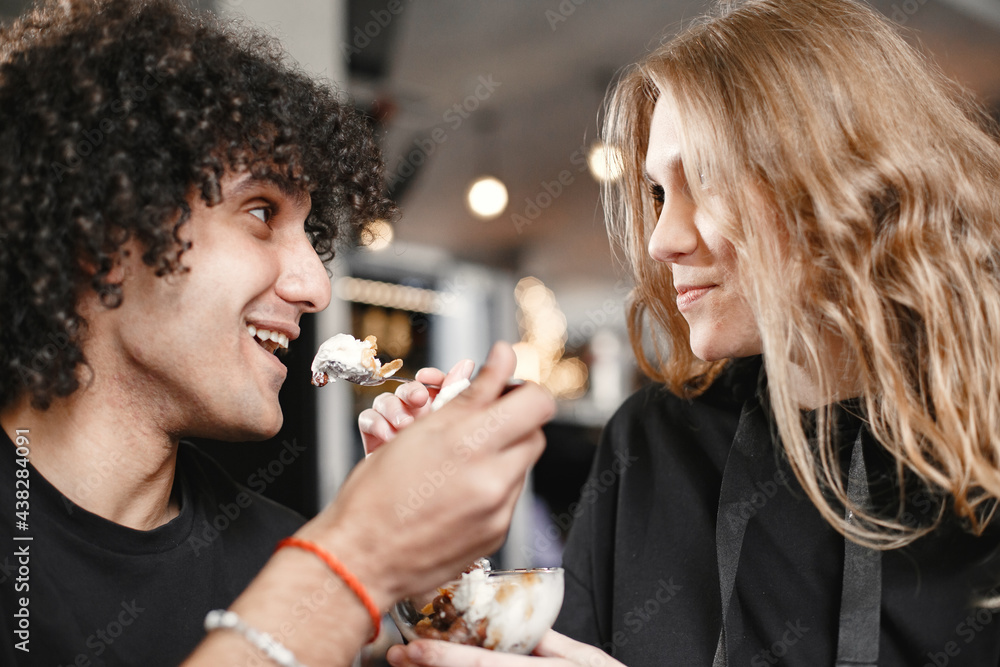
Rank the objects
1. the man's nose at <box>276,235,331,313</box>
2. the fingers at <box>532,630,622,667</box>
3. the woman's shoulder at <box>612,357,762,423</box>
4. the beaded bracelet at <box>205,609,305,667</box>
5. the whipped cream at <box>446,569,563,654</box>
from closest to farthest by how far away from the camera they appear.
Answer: the beaded bracelet at <box>205,609,305,667</box> → the whipped cream at <box>446,569,563,654</box> → the fingers at <box>532,630,622,667</box> → the man's nose at <box>276,235,331,313</box> → the woman's shoulder at <box>612,357,762,423</box>

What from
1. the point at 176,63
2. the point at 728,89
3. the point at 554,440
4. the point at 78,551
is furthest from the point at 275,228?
the point at 554,440

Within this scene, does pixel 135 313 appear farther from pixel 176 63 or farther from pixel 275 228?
pixel 176 63

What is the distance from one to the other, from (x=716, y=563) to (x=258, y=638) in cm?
93

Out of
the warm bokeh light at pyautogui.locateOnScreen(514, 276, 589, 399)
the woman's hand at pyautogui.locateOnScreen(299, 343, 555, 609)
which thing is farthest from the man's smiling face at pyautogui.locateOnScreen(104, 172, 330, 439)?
the warm bokeh light at pyautogui.locateOnScreen(514, 276, 589, 399)

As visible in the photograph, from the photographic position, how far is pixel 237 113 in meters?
1.26

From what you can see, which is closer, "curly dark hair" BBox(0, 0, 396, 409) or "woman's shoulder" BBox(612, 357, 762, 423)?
"curly dark hair" BBox(0, 0, 396, 409)

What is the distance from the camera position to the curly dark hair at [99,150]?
1.14m

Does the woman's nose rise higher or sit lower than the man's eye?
higher

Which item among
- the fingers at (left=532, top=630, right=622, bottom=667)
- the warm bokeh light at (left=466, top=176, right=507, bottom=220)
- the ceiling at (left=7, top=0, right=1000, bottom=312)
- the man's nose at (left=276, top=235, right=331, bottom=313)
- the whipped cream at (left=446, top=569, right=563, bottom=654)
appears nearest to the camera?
the whipped cream at (left=446, top=569, right=563, bottom=654)

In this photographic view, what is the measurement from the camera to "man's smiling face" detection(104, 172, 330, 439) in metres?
1.18

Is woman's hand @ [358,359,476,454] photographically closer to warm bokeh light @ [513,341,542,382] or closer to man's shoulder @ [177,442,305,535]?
man's shoulder @ [177,442,305,535]

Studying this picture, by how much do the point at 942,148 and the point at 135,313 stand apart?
1.39m

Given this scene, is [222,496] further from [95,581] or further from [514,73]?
[514,73]

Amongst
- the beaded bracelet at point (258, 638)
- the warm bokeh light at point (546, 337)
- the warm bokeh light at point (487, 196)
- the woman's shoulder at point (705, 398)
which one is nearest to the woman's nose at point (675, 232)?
the woman's shoulder at point (705, 398)
